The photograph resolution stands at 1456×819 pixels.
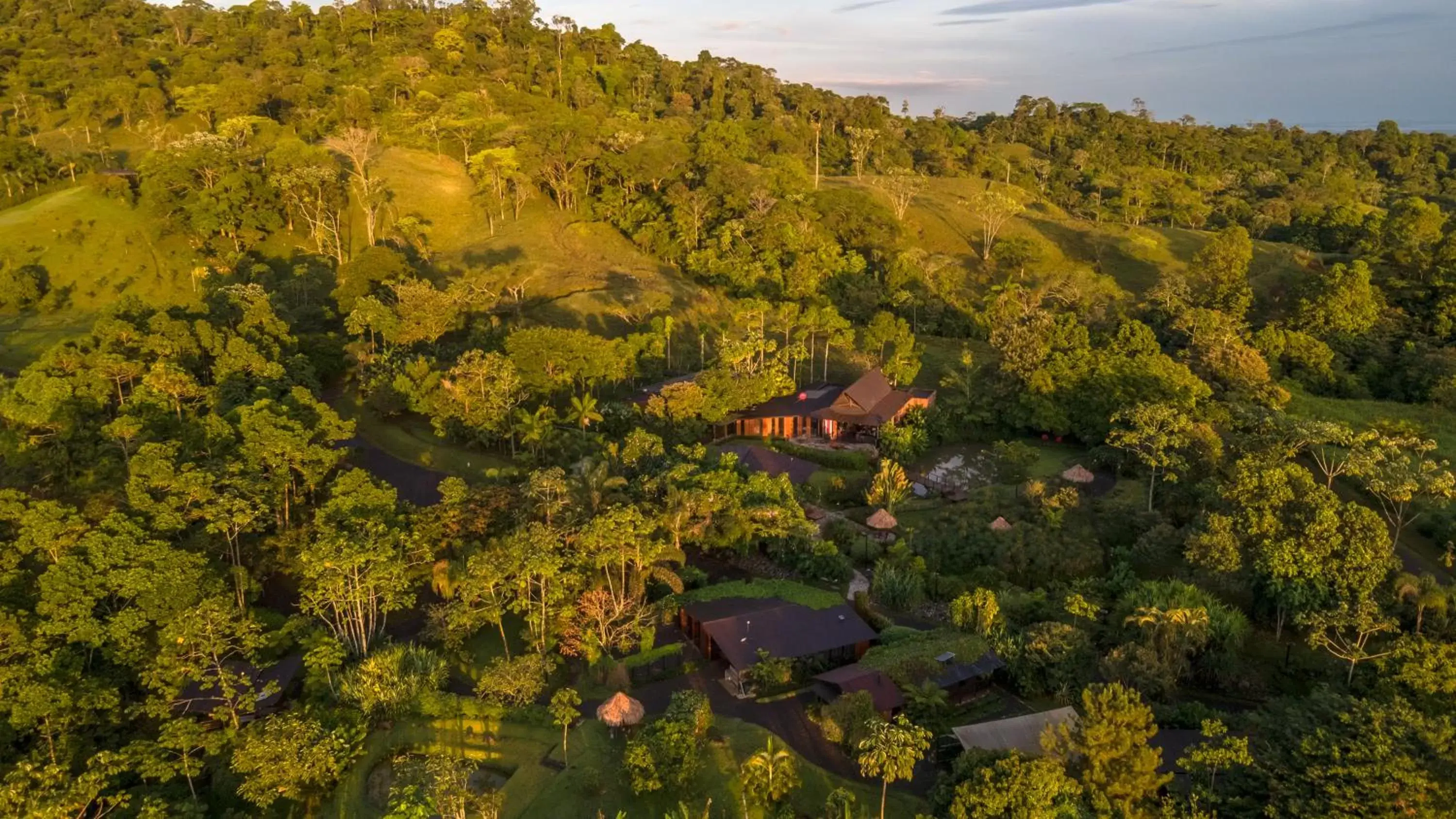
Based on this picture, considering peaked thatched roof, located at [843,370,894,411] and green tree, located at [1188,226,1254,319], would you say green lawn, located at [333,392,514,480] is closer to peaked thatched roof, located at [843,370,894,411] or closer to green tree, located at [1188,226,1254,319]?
peaked thatched roof, located at [843,370,894,411]

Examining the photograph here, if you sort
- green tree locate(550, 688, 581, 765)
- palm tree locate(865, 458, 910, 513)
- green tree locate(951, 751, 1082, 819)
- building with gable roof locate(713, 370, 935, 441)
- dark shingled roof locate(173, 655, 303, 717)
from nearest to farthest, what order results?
green tree locate(951, 751, 1082, 819) < green tree locate(550, 688, 581, 765) < dark shingled roof locate(173, 655, 303, 717) < palm tree locate(865, 458, 910, 513) < building with gable roof locate(713, 370, 935, 441)

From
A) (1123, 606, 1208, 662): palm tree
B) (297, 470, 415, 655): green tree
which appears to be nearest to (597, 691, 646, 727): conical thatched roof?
(297, 470, 415, 655): green tree

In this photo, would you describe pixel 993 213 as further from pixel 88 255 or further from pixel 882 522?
pixel 88 255

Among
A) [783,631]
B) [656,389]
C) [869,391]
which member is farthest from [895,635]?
[656,389]

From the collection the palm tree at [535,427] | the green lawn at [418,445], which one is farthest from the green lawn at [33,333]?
the palm tree at [535,427]

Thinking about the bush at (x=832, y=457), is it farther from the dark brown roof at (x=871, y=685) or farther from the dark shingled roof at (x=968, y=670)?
the dark brown roof at (x=871, y=685)
